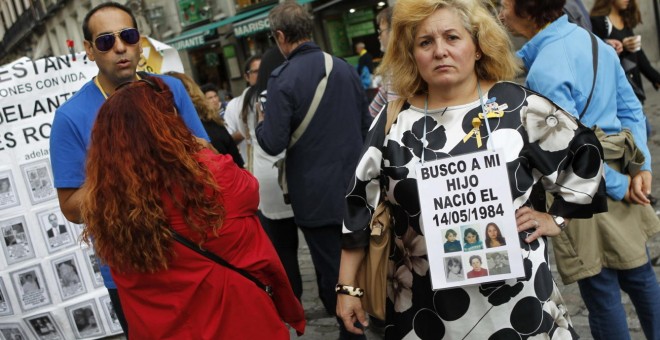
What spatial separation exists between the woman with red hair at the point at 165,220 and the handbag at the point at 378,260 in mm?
408

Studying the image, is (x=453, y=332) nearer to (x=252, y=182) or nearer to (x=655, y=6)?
(x=252, y=182)

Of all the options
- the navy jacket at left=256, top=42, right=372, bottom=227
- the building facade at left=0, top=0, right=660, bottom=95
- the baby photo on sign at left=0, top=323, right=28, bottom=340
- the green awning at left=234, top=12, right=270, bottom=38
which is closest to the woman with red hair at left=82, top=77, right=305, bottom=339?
the navy jacket at left=256, top=42, right=372, bottom=227

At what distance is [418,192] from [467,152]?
196 millimetres

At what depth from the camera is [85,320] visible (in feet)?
15.6

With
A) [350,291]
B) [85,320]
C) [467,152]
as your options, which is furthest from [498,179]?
[85,320]

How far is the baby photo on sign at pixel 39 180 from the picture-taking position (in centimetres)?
444

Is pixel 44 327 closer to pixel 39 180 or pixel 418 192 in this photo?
pixel 39 180

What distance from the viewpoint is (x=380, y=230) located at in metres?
2.15

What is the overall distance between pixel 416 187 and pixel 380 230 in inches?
8.8

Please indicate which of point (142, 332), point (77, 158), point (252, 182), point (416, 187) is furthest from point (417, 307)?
point (77, 158)

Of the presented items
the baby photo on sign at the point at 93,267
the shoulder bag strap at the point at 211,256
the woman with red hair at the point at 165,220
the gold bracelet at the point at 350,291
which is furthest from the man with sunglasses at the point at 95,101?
the baby photo on sign at the point at 93,267

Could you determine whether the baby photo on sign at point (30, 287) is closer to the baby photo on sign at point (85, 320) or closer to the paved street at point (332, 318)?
the baby photo on sign at point (85, 320)

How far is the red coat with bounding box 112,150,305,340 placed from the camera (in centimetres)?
214

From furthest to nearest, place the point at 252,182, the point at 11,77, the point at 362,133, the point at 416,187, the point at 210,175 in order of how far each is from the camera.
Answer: the point at 11,77 < the point at 362,133 < the point at 252,182 < the point at 210,175 < the point at 416,187
